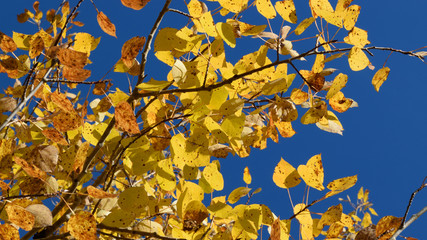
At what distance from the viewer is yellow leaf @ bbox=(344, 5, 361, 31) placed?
29.6 inches

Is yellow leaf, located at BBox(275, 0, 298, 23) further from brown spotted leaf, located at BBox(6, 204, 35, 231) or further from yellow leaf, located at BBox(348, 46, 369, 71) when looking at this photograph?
brown spotted leaf, located at BBox(6, 204, 35, 231)

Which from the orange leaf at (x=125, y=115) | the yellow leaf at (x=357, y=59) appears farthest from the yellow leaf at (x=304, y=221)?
the orange leaf at (x=125, y=115)

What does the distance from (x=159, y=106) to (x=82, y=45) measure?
0.26 m

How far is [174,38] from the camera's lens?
0.77m

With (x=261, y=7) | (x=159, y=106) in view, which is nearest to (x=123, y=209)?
(x=159, y=106)

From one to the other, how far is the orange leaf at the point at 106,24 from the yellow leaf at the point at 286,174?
20.1 inches

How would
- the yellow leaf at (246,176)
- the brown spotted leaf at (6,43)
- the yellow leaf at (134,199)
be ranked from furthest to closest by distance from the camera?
the yellow leaf at (246,176), the brown spotted leaf at (6,43), the yellow leaf at (134,199)

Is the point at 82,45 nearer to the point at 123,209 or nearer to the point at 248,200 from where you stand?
the point at 123,209

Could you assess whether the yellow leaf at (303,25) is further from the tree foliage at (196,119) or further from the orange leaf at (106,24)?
the orange leaf at (106,24)

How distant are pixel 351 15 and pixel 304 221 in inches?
19.3

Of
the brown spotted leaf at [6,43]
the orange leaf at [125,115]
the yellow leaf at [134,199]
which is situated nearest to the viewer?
the orange leaf at [125,115]

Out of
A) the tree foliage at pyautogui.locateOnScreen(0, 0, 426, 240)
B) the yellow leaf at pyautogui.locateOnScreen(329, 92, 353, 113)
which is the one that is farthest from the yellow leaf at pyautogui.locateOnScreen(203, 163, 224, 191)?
the yellow leaf at pyautogui.locateOnScreen(329, 92, 353, 113)

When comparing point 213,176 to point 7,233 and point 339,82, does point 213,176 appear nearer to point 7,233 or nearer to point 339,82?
point 339,82

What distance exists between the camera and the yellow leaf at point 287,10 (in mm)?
786
